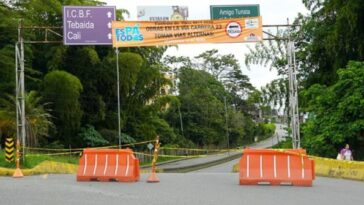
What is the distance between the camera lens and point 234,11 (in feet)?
83.9

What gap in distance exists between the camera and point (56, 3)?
38.4 metres

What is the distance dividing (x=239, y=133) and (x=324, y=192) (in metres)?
Result: 82.9

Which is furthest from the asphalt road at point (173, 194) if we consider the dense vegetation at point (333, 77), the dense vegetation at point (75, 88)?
the dense vegetation at point (75, 88)

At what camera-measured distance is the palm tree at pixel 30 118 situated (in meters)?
35.2

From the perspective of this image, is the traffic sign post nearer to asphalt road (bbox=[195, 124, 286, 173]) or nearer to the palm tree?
the palm tree

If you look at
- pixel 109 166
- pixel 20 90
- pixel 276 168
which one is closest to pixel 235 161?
pixel 20 90

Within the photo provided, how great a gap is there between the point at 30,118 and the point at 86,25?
1331 centimetres

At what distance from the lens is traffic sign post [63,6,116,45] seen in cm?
2502

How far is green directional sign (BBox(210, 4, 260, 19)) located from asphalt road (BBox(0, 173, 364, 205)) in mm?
10693

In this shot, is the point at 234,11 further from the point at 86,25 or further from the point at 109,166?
the point at 109,166

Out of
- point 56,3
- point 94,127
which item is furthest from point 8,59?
point 94,127

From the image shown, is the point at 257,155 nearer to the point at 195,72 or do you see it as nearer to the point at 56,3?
the point at 56,3

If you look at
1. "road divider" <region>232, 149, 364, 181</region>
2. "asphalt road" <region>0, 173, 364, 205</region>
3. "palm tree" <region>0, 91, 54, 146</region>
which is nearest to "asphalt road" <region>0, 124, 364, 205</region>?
"asphalt road" <region>0, 173, 364, 205</region>

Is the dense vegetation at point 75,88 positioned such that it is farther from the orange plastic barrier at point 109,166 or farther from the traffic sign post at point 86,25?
the orange plastic barrier at point 109,166
